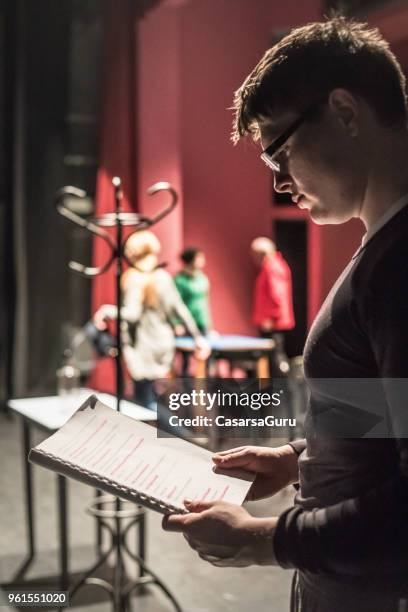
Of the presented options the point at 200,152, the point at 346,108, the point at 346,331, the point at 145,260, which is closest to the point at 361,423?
the point at 346,331

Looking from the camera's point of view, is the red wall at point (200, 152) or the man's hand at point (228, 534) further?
the red wall at point (200, 152)

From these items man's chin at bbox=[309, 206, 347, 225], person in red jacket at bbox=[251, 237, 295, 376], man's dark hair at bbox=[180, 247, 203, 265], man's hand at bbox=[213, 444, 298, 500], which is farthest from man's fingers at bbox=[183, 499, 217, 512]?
man's dark hair at bbox=[180, 247, 203, 265]

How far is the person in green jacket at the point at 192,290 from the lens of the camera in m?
5.09

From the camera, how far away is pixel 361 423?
77 cm

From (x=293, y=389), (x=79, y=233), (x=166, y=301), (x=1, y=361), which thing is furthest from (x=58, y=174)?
(x=293, y=389)

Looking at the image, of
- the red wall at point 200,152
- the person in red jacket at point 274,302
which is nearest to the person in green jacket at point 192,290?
→ the person in red jacket at point 274,302

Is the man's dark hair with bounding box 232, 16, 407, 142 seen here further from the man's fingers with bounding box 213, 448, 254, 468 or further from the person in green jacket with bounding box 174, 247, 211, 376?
the person in green jacket with bounding box 174, 247, 211, 376

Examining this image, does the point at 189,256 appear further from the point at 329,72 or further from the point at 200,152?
the point at 329,72

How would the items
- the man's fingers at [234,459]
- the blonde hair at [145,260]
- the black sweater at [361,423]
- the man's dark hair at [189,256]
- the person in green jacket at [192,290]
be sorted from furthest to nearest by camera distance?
the man's dark hair at [189,256] → the person in green jacket at [192,290] → the blonde hair at [145,260] → the man's fingers at [234,459] → the black sweater at [361,423]

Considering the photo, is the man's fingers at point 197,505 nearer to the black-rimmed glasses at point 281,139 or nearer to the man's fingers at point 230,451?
the man's fingers at point 230,451

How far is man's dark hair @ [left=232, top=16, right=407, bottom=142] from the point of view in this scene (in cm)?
76

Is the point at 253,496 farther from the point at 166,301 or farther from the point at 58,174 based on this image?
the point at 58,174

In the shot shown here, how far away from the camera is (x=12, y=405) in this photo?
2631mm

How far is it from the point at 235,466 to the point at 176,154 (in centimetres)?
530
